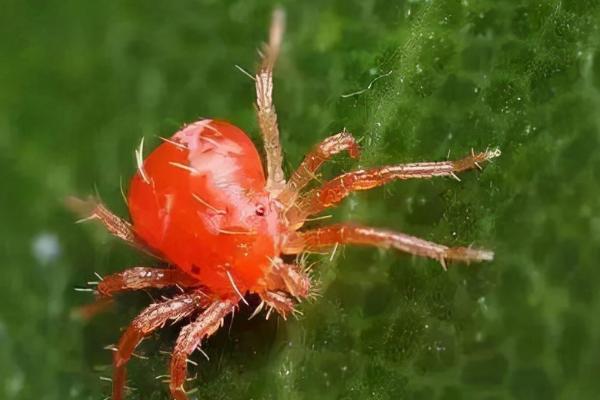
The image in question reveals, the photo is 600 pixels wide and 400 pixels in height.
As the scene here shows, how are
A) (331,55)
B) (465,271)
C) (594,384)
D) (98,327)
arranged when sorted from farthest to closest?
(98,327) → (331,55) → (465,271) → (594,384)

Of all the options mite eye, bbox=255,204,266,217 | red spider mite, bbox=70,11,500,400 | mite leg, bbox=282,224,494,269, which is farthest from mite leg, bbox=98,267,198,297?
mite leg, bbox=282,224,494,269

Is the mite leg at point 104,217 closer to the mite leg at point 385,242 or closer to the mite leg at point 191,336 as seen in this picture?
the mite leg at point 191,336

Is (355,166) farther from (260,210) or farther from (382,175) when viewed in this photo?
(260,210)

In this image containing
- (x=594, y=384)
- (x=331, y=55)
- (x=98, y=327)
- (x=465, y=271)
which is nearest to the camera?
(x=594, y=384)

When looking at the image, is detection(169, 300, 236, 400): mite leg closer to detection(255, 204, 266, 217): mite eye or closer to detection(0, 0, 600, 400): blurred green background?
detection(0, 0, 600, 400): blurred green background

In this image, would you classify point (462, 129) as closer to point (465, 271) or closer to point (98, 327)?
point (465, 271)

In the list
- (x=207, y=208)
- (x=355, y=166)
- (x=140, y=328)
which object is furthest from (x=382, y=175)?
(x=140, y=328)

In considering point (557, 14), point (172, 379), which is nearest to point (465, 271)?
point (557, 14)

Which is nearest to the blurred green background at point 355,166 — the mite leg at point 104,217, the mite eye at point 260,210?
the mite leg at point 104,217
